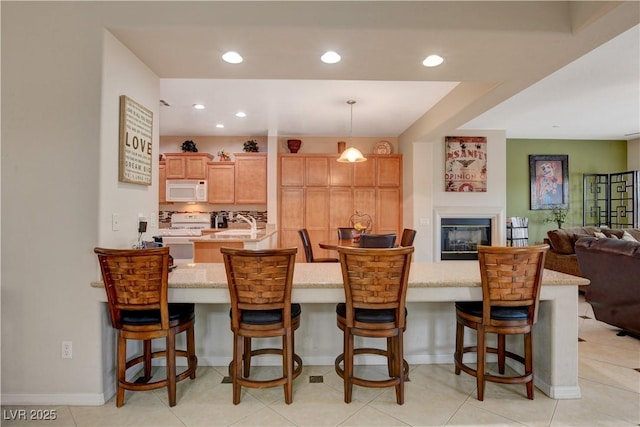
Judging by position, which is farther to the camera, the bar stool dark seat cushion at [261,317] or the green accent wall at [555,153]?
the green accent wall at [555,153]

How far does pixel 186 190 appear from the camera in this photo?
19.6 feet

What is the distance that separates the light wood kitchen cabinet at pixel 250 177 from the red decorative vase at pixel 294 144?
0.49 m

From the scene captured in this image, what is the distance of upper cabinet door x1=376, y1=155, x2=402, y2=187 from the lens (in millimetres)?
6016

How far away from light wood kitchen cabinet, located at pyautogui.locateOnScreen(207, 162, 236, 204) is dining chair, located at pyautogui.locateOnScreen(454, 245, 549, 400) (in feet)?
15.8

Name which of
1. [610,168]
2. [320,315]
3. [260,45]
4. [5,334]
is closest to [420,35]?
[260,45]

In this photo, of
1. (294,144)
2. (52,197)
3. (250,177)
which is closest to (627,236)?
(294,144)

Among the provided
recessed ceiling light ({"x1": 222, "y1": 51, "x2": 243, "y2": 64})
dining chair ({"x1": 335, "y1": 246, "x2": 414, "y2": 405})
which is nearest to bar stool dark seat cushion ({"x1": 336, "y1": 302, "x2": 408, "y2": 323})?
dining chair ({"x1": 335, "y1": 246, "x2": 414, "y2": 405})

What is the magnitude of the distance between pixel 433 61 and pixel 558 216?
5.86 metres

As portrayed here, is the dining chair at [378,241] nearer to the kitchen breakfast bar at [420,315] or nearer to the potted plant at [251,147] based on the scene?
the kitchen breakfast bar at [420,315]

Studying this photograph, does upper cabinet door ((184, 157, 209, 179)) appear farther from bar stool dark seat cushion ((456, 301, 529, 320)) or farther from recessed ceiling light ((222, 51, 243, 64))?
bar stool dark seat cushion ((456, 301, 529, 320))

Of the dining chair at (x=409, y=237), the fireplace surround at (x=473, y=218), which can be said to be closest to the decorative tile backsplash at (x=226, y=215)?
the dining chair at (x=409, y=237)

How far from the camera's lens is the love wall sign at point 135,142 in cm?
226

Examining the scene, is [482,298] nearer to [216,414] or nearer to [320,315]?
[320,315]

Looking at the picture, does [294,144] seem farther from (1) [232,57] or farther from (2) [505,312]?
(2) [505,312]
